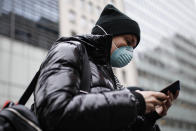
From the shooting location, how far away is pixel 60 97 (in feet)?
3.95

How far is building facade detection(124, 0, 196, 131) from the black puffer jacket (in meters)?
29.4

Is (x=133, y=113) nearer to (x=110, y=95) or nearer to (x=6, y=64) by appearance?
(x=110, y=95)

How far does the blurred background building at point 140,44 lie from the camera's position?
623 inches

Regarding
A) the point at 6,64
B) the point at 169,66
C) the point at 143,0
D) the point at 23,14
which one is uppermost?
the point at 143,0

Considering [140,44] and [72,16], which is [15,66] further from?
[140,44]

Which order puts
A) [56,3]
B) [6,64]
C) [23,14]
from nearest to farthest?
[6,64] < [23,14] < [56,3]

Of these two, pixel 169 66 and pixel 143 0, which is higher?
pixel 143 0

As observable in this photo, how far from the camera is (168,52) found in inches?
1545

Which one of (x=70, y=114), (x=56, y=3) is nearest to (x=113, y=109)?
(x=70, y=114)

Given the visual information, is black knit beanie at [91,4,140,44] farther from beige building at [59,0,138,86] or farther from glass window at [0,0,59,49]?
beige building at [59,0,138,86]

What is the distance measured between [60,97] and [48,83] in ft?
0.35

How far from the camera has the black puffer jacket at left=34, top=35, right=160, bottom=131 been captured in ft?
3.88

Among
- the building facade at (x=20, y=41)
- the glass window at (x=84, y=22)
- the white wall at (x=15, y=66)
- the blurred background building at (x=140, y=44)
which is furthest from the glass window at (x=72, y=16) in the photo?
the white wall at (x=15, y=66)

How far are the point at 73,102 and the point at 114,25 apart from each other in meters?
1.04
